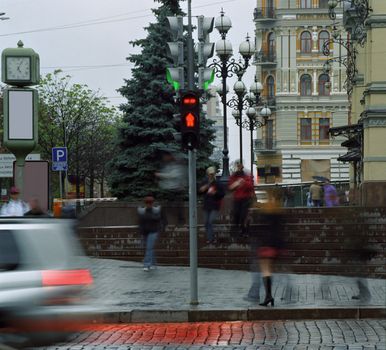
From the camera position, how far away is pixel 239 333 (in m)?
13.7

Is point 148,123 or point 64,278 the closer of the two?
point 64,278

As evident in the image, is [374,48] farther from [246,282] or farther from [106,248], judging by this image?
[246,282]

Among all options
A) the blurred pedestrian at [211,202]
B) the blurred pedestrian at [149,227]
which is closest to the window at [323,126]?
the blurred pedestrian at [211,202]

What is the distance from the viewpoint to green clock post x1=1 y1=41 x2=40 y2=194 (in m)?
21.9

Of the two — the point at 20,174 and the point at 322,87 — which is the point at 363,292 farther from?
the point at 322,87

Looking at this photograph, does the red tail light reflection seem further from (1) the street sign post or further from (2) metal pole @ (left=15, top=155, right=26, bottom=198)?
(1) the street sign post

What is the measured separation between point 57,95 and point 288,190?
28.5 metres

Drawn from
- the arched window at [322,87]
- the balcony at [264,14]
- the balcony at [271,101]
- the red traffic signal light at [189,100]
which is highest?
the balcony at [264,14]

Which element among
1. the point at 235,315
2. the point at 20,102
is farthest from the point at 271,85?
the point at 235,315

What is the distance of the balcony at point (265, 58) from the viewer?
83438 millimetres

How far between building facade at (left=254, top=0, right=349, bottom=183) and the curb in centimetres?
6696

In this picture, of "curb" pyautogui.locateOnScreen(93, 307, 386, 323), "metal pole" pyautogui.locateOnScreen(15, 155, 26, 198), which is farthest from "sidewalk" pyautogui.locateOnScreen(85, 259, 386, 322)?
"metal pole" pyautogui.locateOnScreen(15, 155, 26, 198)

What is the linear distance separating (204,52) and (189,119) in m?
2.08

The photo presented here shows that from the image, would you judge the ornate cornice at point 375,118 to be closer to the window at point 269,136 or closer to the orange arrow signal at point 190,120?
the orange arrow signal at point 190,120
